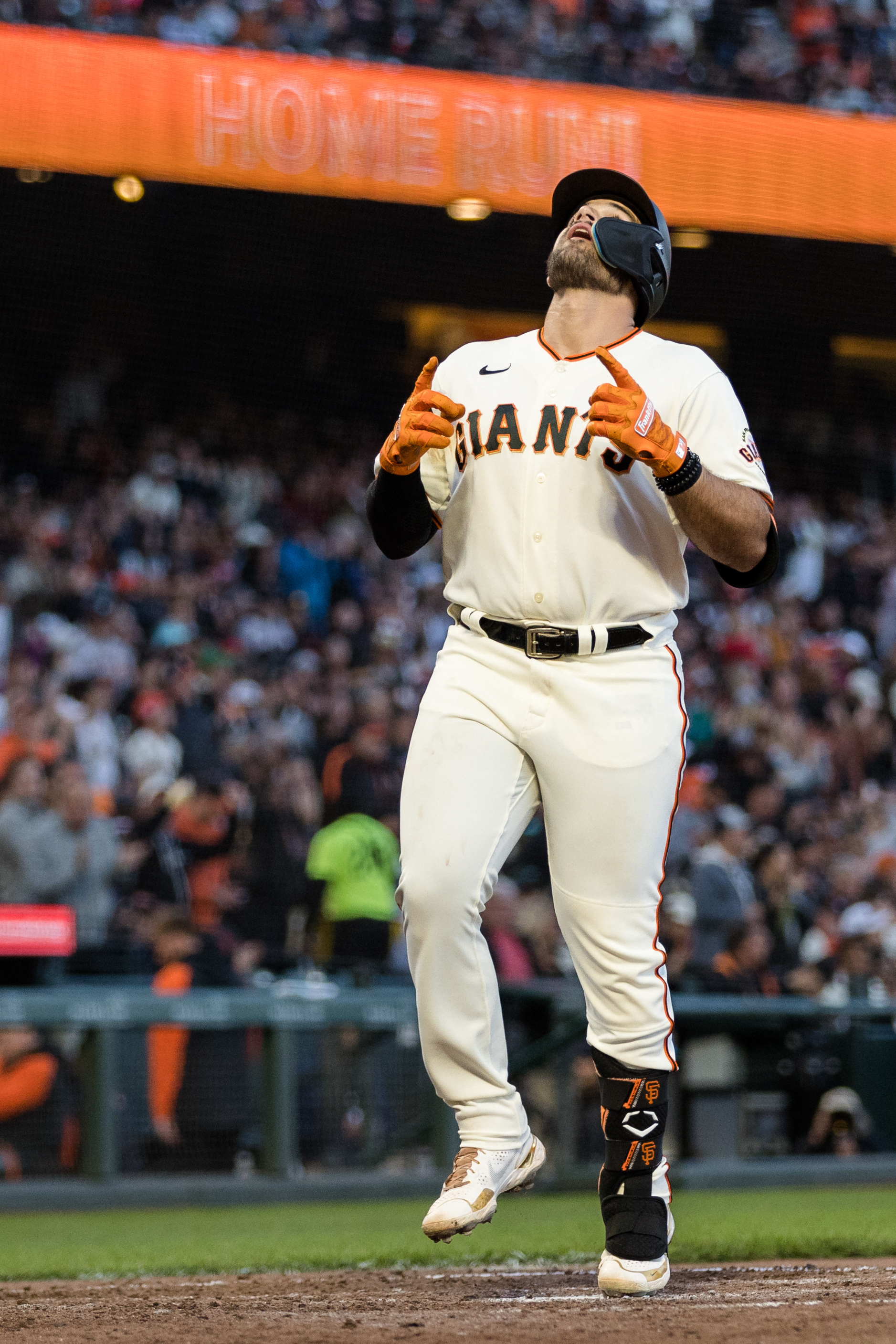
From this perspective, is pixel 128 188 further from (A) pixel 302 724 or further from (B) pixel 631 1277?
(B) pixel 631 1277

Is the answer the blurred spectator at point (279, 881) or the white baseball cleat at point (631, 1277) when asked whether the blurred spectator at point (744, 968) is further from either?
the white baseball cleat at point (631, 1277)

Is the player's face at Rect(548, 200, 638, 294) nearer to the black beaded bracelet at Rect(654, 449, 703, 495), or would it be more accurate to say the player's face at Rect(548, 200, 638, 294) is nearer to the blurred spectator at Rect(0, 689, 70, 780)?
the black beaded bracelet at Rect(654, 449, 703, 495)

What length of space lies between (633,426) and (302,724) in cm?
661

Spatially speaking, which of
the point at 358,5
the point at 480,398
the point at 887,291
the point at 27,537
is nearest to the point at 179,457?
the point at 27,537

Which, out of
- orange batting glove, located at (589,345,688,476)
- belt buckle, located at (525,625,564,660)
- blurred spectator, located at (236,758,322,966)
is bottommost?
blurred spectator, located at (236,758,322,966)

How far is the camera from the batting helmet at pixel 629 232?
3166 mm

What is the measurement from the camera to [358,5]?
1082 centimetres

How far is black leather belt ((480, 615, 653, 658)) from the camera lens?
3021mm

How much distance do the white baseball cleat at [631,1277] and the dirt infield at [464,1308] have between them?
0.03 meters

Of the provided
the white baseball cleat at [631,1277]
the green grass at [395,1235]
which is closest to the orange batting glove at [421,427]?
the white baseball cleat at [631,1277]

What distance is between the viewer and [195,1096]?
257 inches

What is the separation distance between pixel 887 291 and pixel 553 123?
3.69 m

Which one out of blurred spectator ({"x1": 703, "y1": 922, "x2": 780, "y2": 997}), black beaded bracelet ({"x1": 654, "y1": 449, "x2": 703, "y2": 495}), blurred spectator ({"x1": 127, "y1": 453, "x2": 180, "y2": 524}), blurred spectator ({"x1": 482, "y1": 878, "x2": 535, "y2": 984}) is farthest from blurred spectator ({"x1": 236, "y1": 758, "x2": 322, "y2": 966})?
black beaded bracelet ({"x1": 654, "y1": 449, "x2": 703, "y2": 495})

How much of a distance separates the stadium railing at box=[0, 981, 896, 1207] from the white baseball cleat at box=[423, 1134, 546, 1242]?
11.5 ft
